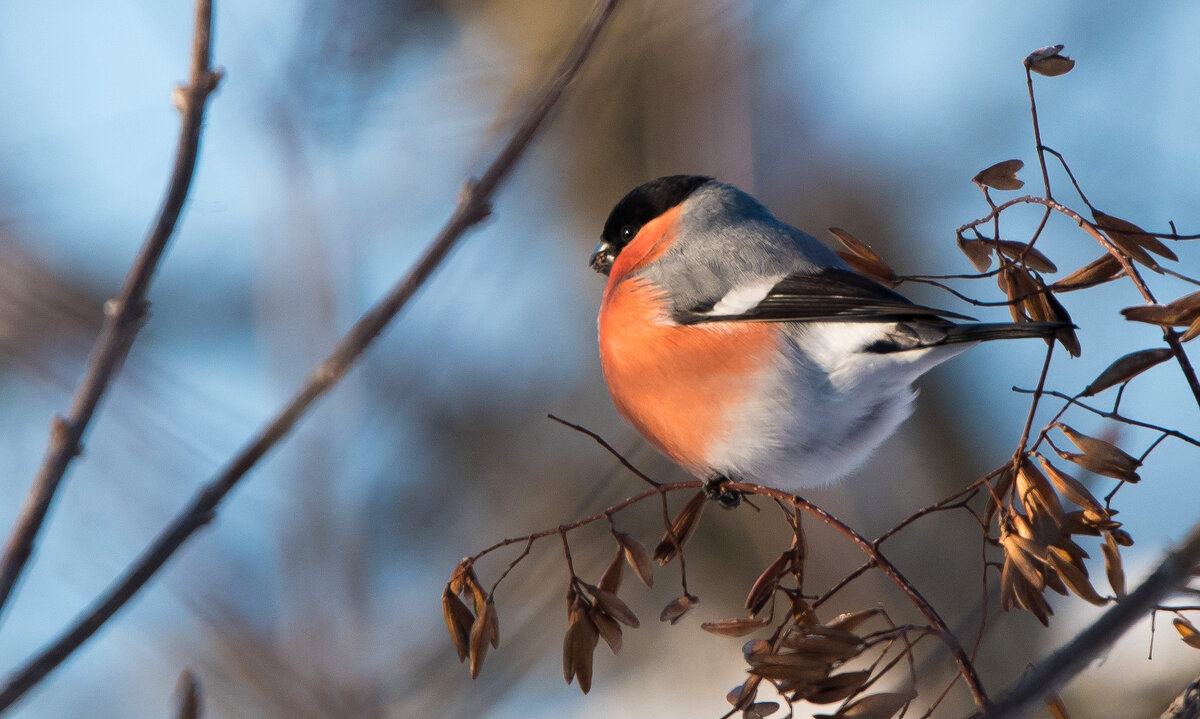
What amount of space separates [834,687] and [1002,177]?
0.77 m

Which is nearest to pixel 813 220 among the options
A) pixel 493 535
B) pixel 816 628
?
pixel 493 535

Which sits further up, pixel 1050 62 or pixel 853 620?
pixel 1050 62

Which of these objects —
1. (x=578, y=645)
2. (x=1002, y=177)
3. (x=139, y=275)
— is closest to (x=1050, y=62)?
(x=1002, y=177)

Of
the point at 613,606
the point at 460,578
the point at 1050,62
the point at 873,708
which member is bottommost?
the point at 873,708

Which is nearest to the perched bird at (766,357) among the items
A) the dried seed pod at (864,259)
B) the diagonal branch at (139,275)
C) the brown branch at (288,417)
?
the dried seed pod at (864,259)

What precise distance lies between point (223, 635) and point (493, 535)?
2.31m

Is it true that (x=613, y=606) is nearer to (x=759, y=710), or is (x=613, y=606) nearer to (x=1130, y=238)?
(x=759, y=710)

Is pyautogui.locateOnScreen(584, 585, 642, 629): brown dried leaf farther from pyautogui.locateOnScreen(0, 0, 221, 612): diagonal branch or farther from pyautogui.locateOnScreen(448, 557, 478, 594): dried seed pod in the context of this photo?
pyautogui.locateOnScreen(0, 0, 221, 612): diagonal branch

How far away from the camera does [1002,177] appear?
4.50 ft

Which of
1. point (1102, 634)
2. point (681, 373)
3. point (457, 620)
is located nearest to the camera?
point (1102, 634)

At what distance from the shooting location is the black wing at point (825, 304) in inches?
69.8

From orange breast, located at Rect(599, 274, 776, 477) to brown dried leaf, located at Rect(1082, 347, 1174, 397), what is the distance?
33.2 inches

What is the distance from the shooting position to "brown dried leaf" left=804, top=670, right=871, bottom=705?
43.4 inches

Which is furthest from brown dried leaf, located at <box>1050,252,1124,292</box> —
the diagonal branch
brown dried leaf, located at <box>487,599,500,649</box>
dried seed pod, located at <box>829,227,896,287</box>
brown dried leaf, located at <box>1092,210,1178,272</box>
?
the diagonal branch
